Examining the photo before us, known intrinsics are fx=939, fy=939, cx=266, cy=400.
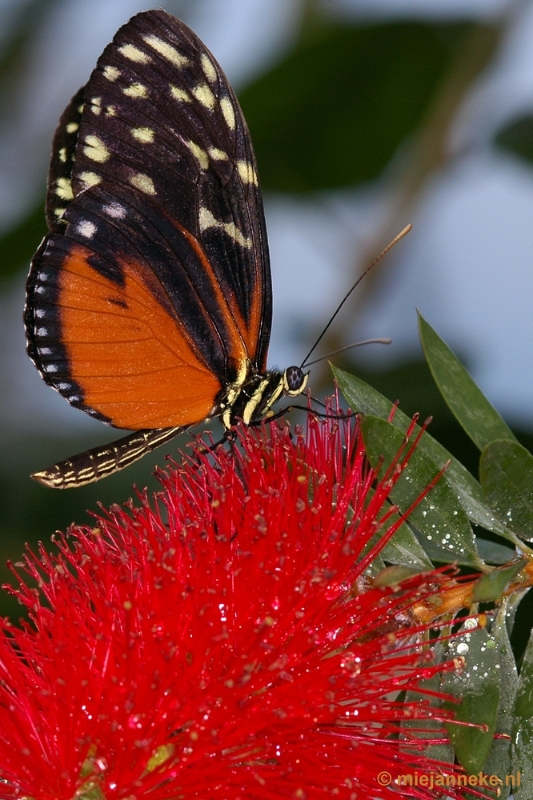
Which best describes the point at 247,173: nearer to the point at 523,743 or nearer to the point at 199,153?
the point at 199,153

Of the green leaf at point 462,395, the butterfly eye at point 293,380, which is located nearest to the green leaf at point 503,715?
the green leaf at point 462,395

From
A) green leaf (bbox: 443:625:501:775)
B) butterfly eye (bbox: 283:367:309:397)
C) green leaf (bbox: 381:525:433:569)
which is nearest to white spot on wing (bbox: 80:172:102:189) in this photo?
butterfly eye (bbox: 283:367:309:397)

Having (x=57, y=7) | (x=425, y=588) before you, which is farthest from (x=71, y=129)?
(x=57, y=7)

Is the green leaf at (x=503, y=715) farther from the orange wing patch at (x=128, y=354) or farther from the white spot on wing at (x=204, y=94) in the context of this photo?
the white spot on wing at (x=204, y=94)

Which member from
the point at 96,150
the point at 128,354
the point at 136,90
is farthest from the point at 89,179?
the point at 128,354

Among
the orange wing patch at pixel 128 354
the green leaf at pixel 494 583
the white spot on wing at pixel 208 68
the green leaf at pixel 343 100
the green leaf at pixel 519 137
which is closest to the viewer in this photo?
the green leaf at pixel 494 583

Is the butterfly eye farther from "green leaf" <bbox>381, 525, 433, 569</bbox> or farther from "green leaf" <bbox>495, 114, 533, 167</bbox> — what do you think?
"green leaf" <bbox>495, 114, 533, 167</bbox>
